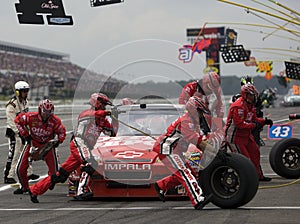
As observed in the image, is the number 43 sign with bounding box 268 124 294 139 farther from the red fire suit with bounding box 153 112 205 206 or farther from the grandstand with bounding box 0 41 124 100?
the grandstand with bounding box 0 41 124 100

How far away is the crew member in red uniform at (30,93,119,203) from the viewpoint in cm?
892

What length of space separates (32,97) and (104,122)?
49.9 meters

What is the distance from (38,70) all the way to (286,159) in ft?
200

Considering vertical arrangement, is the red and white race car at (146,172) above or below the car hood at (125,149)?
below

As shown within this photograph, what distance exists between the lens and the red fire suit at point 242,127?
10398mm

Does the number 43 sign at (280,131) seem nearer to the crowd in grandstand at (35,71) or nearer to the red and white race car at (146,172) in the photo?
the red and white race car at (146,172)

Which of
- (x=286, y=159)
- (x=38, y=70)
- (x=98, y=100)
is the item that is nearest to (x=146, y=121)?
(x=98, y=100)

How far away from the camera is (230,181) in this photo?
8.30m

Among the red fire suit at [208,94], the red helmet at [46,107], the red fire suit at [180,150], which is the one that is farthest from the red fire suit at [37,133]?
the red fire suit at [208,94]

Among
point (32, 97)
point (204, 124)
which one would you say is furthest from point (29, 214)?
point (32, 97)

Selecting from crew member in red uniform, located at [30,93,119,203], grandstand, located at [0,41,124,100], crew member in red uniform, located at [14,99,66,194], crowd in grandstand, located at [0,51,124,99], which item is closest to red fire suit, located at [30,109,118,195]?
crew member in red uniform, located at [30,93,119,203]

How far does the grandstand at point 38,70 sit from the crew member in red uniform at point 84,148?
38.8m

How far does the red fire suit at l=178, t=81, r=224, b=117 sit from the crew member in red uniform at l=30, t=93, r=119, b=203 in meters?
1.74

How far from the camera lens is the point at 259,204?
8484 millimetres
